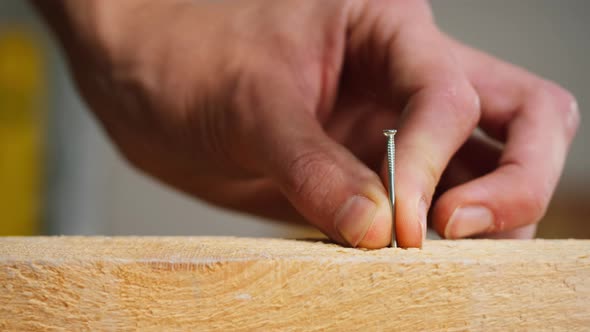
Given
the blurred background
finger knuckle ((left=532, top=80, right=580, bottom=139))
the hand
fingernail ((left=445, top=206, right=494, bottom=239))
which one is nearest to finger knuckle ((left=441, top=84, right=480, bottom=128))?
the hand

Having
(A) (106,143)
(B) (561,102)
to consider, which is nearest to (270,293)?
(B) (561,102)

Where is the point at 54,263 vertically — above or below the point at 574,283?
above

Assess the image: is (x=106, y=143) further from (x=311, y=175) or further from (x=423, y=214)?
(x=423, y=214)

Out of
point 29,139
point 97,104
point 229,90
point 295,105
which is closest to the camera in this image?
point 295,105

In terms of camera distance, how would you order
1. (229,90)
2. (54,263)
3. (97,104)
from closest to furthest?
(54,263)
(229,90)
(97,104)

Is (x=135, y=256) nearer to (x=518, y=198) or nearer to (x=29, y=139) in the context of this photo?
(x=518, y=198)

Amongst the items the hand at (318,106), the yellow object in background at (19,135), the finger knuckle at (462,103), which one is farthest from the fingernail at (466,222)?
the yellow object in background at (19,135)

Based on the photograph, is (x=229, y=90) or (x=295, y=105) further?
(x=229, y=90)

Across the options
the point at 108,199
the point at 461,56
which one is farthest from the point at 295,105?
the point at 108,199
